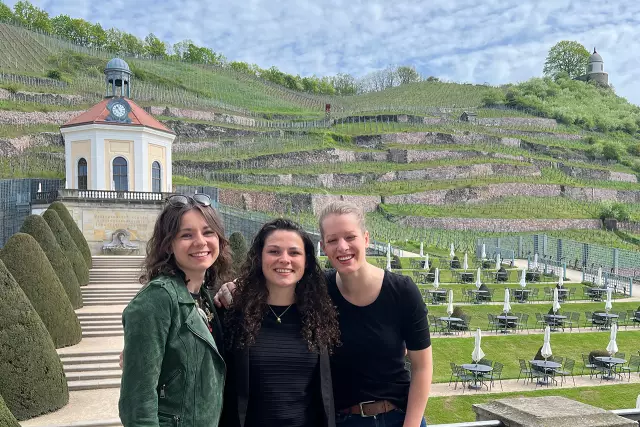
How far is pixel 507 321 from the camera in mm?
20219

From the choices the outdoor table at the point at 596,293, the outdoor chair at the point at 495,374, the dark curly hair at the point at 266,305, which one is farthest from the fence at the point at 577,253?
the dark curly hair at the point at 266,305

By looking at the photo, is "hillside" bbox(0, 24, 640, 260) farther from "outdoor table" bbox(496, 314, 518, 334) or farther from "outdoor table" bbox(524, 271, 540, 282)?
"outdoor table" bbox(496, 314, 518, 334)

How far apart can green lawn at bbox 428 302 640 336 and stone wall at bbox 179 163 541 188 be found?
121 feet

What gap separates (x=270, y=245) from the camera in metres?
3.39

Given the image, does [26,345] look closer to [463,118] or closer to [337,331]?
[337,331]

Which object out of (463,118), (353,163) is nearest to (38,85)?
(353,163)

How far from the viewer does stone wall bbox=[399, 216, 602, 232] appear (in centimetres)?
5509

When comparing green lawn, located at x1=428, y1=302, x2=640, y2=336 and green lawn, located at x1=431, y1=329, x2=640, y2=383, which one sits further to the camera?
green lawn, located at x1=428, y1=302, x2=640, y2=336

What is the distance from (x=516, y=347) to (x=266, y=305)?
1722cm

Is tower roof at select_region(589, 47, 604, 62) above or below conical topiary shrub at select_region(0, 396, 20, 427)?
above

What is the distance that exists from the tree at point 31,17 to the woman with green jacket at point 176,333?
131 metres

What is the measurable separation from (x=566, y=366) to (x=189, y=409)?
16.5 metres

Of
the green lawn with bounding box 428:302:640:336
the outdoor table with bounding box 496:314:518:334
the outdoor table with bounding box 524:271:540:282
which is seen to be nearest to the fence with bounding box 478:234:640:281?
the outdoor table with bounding box 524:271:540:282

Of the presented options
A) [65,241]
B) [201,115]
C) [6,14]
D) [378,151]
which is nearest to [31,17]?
[6,14]
